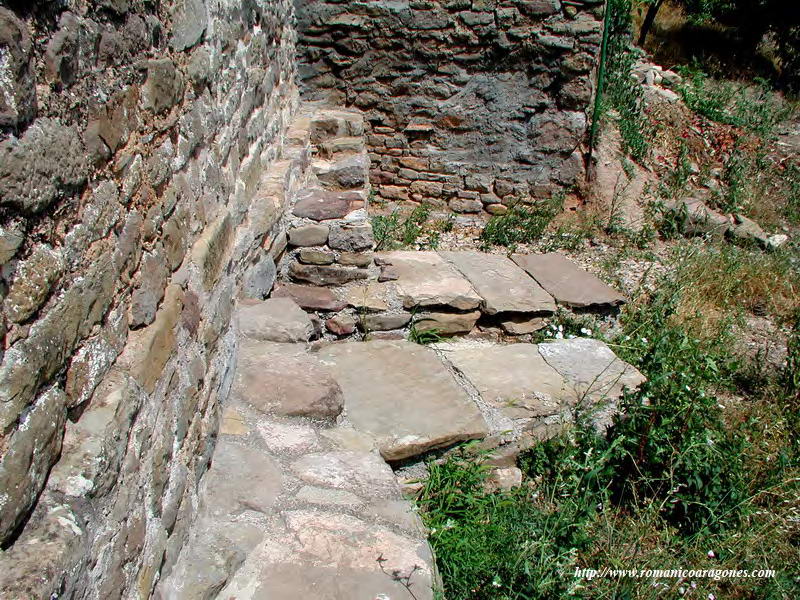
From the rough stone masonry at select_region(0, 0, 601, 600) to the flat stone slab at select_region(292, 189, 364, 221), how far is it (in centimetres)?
20

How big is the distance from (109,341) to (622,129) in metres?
5.39

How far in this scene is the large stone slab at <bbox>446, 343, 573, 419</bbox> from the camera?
2604 millimetres

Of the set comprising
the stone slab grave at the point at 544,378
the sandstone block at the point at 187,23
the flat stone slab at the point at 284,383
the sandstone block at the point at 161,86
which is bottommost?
the stone slab grave at the point at 544,378

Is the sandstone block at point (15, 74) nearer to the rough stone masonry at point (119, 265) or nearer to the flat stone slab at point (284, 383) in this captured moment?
the rough stone masonry at point (119, 265)

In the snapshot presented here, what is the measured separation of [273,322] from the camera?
8.59 feet

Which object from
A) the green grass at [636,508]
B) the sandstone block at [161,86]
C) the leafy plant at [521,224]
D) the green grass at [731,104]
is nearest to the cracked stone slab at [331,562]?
the green grass at [636,508]

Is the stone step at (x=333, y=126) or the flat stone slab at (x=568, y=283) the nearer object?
the flat stone slab at (x=568, y=283)

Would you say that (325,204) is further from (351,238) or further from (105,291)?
(105,291)

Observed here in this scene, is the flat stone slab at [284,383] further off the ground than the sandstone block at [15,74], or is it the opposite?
the sandstone block at [15,74]

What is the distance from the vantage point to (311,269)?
3.27 meters

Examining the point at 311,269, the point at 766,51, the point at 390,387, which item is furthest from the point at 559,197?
the point at 766,51

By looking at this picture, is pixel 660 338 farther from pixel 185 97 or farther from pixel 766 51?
pixel 766 51

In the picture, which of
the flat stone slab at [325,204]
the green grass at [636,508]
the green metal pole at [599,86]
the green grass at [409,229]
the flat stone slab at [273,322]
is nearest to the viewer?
the green grass at [636,508]

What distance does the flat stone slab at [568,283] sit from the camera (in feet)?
11.4
